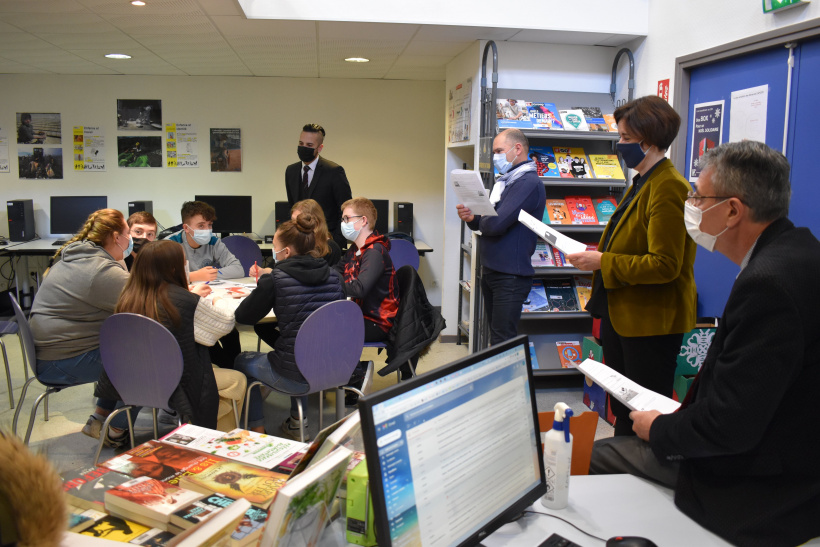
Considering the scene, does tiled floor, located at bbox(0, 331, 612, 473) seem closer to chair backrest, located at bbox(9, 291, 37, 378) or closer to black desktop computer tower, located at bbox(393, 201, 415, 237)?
chair backrest, located at bbox(9, 291, 37, 378)

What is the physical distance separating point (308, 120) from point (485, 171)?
2.98 m

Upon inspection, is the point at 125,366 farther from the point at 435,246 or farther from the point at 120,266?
the point at 435,246

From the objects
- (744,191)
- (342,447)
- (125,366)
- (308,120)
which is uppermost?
(308,120)

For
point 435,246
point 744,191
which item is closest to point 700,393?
point 744,191

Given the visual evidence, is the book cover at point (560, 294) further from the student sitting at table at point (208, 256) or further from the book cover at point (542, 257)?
the student sitting at table at point (208, 256)

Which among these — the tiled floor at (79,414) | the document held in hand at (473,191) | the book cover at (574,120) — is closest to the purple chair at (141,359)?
the tiled floor at (79,414)

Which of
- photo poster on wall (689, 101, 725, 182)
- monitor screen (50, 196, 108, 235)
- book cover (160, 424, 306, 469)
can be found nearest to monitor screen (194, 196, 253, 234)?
monitor screen (50, 196, 108, 235)

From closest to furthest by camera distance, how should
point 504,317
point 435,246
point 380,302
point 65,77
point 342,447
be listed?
point 342,447, point 380,302, point 504,317, point 65,77, point 435,246

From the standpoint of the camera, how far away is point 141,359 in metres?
2.68

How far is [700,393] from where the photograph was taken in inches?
60.6

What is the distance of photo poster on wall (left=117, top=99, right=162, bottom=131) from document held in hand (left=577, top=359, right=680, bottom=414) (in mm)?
5939

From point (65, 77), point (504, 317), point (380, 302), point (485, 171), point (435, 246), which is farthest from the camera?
point (435, 246)

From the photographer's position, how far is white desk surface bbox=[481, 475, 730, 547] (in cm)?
136

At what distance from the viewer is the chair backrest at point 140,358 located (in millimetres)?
2629
